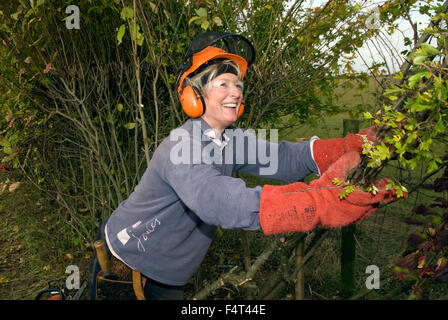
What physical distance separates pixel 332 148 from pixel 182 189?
97cm

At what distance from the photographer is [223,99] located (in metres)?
1.84

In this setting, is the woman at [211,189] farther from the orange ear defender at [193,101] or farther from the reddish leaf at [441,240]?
the reddish leaf at [441,240]

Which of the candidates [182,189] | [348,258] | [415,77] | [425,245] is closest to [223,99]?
[182,189]

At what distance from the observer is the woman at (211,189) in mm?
1247

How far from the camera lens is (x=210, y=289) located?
197cm

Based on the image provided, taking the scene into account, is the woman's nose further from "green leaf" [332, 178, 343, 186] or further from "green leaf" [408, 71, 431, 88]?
"green leaf" [408, 71, 431, 88]

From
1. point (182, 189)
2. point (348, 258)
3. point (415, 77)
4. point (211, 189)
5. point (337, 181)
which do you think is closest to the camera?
point (415, 77)

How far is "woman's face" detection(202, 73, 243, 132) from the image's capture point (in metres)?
1.83

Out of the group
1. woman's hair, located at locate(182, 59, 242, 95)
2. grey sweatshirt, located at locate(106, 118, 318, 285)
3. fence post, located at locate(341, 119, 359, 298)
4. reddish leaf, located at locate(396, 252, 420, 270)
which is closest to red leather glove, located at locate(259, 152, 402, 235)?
grey sweatshirt, located at locate(106, 118, 318, 285)

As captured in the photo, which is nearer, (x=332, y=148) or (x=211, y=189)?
(x=211, y=189)

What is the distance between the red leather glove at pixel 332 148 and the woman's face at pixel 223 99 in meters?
0.56

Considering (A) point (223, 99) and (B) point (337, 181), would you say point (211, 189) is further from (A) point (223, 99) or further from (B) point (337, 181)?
(A) point (223, 99)

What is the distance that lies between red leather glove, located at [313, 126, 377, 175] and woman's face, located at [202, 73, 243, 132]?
0.56 meters

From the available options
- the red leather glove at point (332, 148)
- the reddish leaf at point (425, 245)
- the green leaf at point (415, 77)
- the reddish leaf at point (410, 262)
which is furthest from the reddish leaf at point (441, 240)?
the green leaf at point (415, 77)
